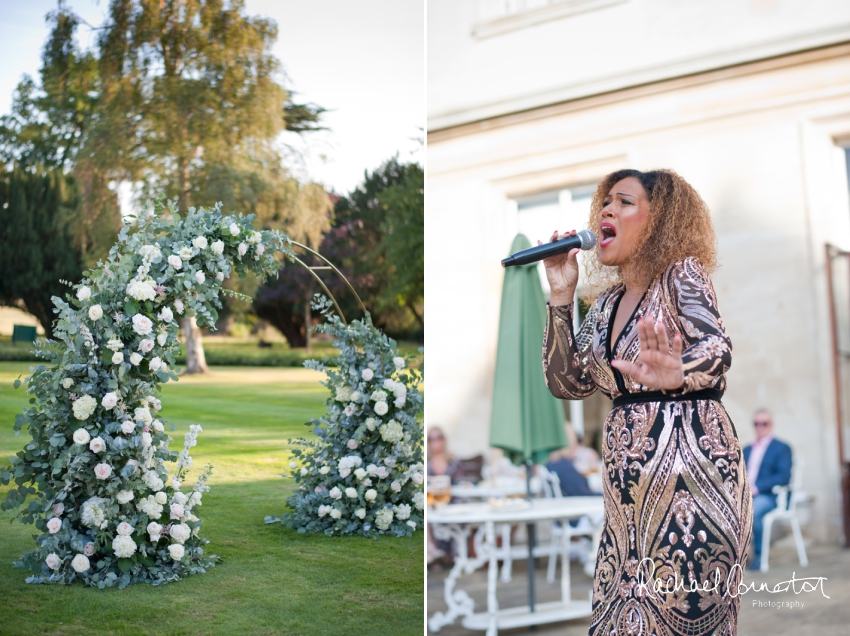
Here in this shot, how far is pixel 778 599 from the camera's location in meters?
4.20

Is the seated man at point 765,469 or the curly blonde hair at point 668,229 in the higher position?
the curly blonde hair at point 668,229

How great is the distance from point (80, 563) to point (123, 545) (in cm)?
17

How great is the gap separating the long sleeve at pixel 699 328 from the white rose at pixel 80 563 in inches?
96.0

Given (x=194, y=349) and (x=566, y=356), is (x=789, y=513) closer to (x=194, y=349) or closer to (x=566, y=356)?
(x=566, y=356)

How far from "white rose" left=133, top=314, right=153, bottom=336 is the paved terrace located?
2363 mm

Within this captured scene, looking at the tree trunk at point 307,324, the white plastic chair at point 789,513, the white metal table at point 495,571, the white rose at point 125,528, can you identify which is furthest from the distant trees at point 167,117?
the white plastic chair at point 789,513

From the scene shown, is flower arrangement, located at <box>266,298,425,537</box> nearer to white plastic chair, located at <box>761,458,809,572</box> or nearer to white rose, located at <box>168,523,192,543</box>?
white rose, located at <box>168,523,192,543</box>

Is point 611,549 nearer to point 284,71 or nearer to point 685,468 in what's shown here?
point 685,468

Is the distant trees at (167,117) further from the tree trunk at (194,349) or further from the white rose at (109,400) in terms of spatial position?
the white rose at (109,400)

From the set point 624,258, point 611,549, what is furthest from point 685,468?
point 624,258

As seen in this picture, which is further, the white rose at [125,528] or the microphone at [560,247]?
the white rose at [125,528]

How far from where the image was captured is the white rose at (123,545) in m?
3.01

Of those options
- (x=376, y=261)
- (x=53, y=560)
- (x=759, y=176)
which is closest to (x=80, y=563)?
(x=53, y=560)

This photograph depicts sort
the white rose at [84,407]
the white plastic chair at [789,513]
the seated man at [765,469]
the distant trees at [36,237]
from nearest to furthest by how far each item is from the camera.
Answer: the white rose at [84,407], the distant trees at [36,237], the white plastic chair at [789,513], the seated man at [765,469]
